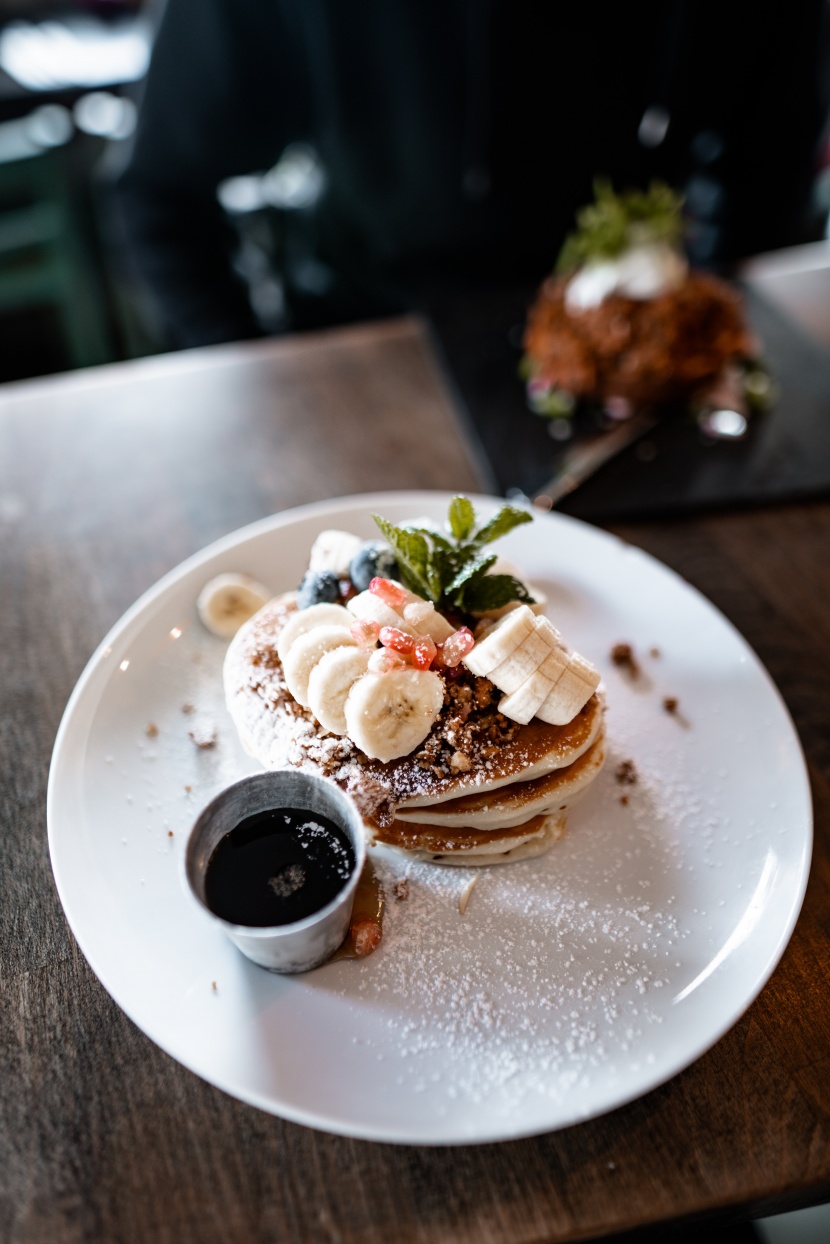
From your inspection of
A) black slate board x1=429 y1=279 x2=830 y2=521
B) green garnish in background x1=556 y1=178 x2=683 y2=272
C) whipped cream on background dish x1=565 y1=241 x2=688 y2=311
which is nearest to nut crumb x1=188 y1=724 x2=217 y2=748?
black slate board x1=429 y1=279 x2=830 y2=521

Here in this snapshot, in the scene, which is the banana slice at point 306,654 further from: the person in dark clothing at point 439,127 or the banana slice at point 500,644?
the person in dark clothing at point 439,127

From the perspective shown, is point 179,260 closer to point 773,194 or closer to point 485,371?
point 485,371

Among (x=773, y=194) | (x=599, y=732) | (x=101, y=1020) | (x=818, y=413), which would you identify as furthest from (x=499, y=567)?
(x=773, y=194)

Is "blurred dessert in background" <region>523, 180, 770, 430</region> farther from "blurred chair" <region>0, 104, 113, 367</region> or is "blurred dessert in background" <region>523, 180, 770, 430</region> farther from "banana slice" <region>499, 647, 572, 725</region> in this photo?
"blurred chair" <region>0, 104, 113, 367</region>

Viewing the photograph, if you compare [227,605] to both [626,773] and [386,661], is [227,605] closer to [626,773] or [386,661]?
[386,661]

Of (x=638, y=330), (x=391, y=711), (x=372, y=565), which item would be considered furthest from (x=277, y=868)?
(x=638, y=330)

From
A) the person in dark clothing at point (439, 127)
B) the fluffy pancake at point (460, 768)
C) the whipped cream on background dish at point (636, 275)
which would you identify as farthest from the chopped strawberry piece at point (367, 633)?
the person in dark clothing at point (439, 127)
